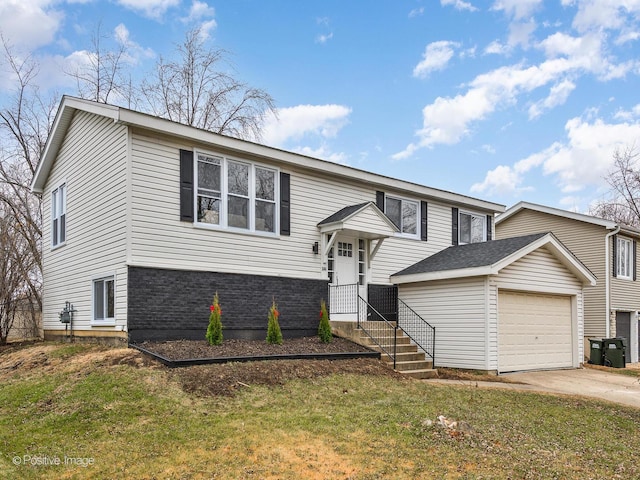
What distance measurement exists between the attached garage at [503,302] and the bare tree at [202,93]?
45.3 ft

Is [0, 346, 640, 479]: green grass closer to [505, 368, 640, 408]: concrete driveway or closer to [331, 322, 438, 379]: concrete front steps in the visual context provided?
[505, 368, 640, 408]: concrete driveway

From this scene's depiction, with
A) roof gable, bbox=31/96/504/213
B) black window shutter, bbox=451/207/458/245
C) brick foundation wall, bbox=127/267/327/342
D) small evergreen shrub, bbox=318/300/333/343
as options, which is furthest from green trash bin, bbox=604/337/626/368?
small evergreen shrub, bbox=318/300/333/343

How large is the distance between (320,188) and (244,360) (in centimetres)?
598

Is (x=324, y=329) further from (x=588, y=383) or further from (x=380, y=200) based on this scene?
(x=588, y=383)

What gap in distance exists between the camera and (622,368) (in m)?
17.1

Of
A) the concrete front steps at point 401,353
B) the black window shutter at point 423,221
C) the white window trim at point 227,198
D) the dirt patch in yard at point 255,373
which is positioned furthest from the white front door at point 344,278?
the dirt patch in yard at point 255,373

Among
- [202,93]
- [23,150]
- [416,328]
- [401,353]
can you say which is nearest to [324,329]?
[401,353]

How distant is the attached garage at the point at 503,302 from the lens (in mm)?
12828

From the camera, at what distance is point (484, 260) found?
513 inches

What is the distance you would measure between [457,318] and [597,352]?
7.61m

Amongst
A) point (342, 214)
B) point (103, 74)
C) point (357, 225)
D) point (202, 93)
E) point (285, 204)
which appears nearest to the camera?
point (285, 204)

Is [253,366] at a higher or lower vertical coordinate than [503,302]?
lower

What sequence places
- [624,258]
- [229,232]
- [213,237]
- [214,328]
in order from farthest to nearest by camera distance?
[624,258], [229,232], [213,237], [214,328]

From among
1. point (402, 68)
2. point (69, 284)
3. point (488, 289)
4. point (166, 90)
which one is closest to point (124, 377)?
point (69, 284)
